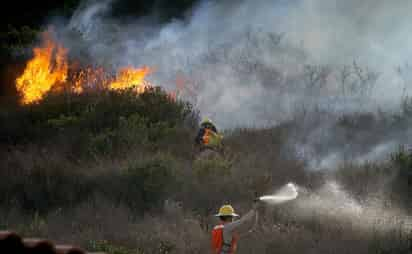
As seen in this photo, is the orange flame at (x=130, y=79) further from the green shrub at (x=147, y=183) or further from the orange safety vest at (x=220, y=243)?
the orange safety vest at (x=220, y=243)

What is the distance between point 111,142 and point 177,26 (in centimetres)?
1131

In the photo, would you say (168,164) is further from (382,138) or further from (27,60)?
(27,60)

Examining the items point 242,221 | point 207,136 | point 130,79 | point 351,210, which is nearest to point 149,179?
point 207,136

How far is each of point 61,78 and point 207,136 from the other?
676 cm

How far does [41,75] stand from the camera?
67.5 feet

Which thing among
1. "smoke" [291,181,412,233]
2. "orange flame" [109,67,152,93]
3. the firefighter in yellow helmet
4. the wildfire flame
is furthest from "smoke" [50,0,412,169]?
"smoke" [291,181,412,233]

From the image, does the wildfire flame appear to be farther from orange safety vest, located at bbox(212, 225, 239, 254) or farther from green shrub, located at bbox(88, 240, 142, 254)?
orange safety vest, located at bbox(212, 225, 239, 254)

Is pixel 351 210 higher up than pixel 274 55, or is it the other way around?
pixel 274 55

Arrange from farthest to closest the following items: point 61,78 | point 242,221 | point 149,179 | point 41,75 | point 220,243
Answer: point 61,78 < point 41,75 < point 149,179 < point 220,243 < point 242,221

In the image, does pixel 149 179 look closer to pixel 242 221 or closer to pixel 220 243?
pixel 220 243

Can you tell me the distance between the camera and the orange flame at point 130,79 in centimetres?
2035

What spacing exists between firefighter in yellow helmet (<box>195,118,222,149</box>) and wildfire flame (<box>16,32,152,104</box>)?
4321mm

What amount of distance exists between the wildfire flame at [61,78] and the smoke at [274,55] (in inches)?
41.6

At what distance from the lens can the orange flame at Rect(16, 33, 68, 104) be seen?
20141mm
